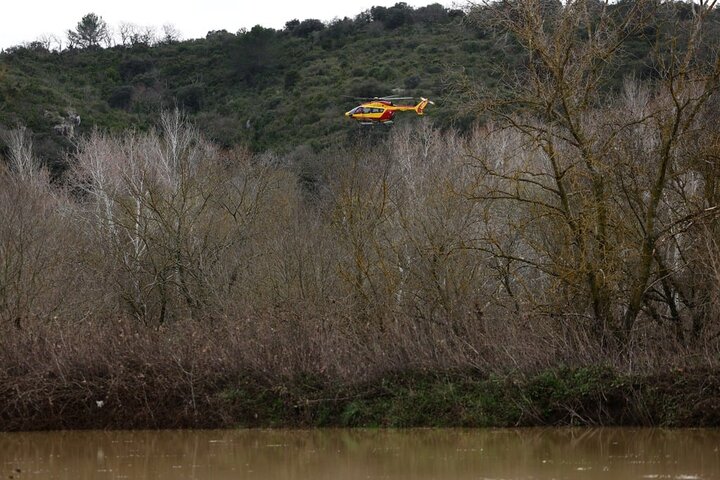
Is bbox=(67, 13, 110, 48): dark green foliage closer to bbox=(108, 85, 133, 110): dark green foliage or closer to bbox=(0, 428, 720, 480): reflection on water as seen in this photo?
bbox=(108, 85, 133, 110): dark green foliage

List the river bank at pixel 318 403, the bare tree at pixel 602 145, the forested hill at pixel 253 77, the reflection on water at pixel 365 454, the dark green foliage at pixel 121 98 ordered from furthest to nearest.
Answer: the dark green foliage at pixel 121 98 → the forested hill at pixel 253 77 → the bare tree at pixel 602 145 → the river bank at pixel 318 403 → the reflection on water at pixel 365 454

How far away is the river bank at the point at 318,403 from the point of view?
18.4 meters

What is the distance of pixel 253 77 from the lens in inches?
3017

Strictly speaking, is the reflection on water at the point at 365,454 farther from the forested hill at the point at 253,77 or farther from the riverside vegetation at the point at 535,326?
the forested hill at the point at 253,77

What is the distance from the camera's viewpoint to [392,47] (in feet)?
255

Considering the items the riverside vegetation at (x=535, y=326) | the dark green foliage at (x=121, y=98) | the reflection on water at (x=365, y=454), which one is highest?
the dark green foliage at (x=121, y=98)

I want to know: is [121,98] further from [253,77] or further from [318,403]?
[318,403]

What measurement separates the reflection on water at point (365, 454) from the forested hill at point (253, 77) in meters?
30.8

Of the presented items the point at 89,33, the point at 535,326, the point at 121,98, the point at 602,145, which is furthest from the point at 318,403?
the point at 89,33

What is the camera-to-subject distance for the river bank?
18.4 metres

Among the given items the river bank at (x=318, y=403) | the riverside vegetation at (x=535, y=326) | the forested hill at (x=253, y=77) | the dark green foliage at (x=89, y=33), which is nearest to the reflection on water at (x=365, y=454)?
the river bank at (x=318, y=403)

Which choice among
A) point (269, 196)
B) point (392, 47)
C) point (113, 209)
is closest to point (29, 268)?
point (113, 209)

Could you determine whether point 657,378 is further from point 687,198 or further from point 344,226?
point 344,226

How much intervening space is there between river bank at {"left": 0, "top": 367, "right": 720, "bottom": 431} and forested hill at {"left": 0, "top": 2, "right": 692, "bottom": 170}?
29330mm
